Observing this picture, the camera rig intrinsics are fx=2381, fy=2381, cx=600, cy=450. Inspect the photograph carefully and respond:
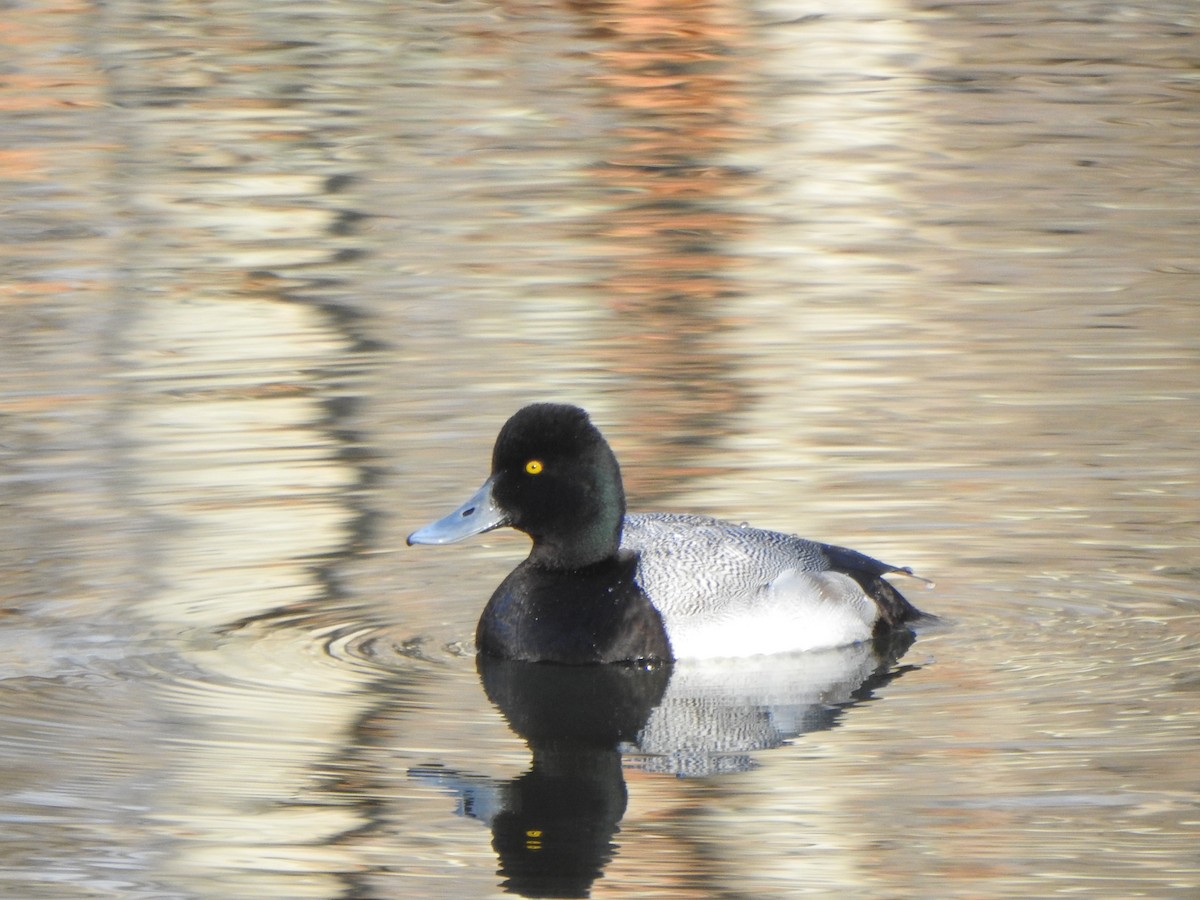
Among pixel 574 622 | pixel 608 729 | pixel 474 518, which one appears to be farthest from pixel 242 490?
pixel 608 729

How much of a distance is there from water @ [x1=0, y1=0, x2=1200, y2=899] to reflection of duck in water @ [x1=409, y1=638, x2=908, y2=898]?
0.02m

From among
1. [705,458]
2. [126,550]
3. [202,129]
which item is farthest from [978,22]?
[126,550]

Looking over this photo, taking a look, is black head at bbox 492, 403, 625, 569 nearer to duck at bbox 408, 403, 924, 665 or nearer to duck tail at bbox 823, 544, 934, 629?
duck at bbox 408, 403, 924, 665

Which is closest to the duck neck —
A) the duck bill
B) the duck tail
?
the duck bill

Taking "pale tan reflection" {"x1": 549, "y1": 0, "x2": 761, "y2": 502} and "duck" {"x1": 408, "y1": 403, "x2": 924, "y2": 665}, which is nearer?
"duck" {"x1": 408, "y1": 403, "x2": 924, "y2": 665}

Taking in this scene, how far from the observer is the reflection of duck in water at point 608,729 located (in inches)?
247

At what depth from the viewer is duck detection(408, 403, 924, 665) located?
8031 millimetres

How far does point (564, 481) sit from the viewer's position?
26.7 feet

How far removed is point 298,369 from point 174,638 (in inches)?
165

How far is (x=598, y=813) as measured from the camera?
6.50m

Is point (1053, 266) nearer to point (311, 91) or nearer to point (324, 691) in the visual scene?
point (324, 691)

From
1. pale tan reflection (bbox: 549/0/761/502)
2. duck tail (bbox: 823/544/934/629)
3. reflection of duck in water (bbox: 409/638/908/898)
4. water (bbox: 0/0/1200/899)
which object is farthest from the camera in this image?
pale tan reflection (bbox: 549/0/761/502)

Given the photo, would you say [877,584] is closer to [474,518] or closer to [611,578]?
[611,578]

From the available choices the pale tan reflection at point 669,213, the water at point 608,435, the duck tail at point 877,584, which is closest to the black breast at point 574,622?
the water at point 608,435
